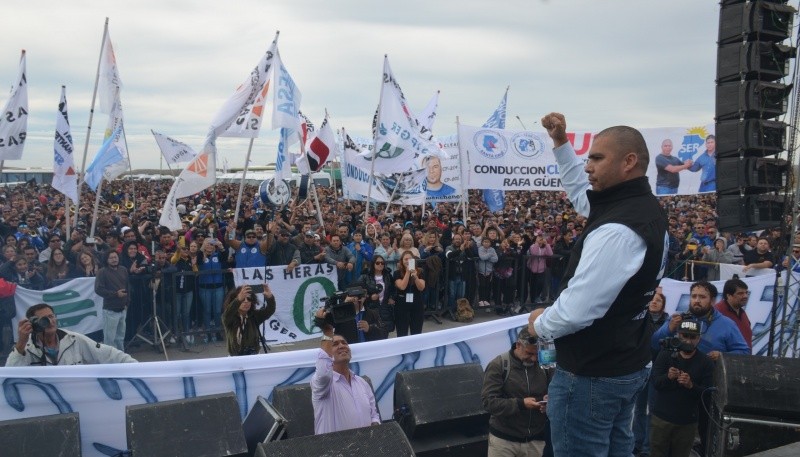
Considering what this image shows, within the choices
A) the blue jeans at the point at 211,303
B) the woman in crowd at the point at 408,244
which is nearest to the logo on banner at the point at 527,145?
the woman in crowd at the point at 408,244

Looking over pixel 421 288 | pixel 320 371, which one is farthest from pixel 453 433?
pixel 421 288

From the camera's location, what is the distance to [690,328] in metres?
5.23

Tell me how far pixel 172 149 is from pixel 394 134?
9941 mm

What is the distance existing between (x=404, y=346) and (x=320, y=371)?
184cm

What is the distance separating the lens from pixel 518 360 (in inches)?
191

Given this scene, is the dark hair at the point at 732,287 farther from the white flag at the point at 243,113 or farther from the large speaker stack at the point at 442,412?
the white flag at the point at 243,113

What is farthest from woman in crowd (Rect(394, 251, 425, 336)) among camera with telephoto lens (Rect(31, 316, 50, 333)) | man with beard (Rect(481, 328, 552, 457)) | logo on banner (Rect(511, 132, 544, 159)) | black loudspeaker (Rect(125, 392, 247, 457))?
logo on banner (Rect(511, 132, 544, 159))

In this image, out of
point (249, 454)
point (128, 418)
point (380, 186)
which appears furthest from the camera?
point (380, 186)

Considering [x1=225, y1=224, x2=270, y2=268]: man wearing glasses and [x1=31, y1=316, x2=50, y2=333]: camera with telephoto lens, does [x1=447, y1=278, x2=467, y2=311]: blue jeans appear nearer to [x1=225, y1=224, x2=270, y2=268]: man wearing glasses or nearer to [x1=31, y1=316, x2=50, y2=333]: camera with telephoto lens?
[x1=225, y1=224, x2=270, y2=268]: man wearing glasses

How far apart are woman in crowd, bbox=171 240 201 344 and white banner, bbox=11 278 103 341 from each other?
1.08 m

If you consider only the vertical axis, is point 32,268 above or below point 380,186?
below

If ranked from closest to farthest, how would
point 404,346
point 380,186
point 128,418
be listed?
point 128,418 → point 404,346 → point 380,186

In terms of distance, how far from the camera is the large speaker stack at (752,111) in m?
6.18

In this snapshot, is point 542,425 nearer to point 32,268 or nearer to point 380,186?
point 32,268
